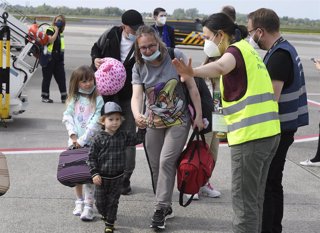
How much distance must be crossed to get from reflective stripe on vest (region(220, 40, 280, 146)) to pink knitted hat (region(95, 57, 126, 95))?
151 cm

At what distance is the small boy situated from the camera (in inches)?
174

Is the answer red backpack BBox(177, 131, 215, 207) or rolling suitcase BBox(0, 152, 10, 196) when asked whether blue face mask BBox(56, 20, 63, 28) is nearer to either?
red backpack BBox(177, 131, 215, 207)

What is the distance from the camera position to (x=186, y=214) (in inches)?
200

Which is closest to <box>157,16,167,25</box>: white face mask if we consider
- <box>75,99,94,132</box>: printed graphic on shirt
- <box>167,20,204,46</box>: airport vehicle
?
<box>75,99,94,132</box>: printed graphic on shirt

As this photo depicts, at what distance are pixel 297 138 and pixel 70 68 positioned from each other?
961 centimetres

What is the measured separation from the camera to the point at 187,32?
26391 millimetres

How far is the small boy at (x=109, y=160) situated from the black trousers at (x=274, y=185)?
1161 mm

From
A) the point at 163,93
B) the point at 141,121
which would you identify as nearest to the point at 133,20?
the point at 163,93

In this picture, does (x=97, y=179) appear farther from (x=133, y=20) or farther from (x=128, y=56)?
(x=133, y=20)

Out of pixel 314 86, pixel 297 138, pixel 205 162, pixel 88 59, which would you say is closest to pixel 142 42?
pixel 205 162

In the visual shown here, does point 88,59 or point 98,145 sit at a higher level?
point 98,145

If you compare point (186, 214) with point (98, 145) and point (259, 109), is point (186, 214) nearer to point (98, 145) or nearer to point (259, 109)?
point (98, 145)

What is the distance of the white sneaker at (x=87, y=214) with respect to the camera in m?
4.78

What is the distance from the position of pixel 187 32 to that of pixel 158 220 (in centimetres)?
2239
